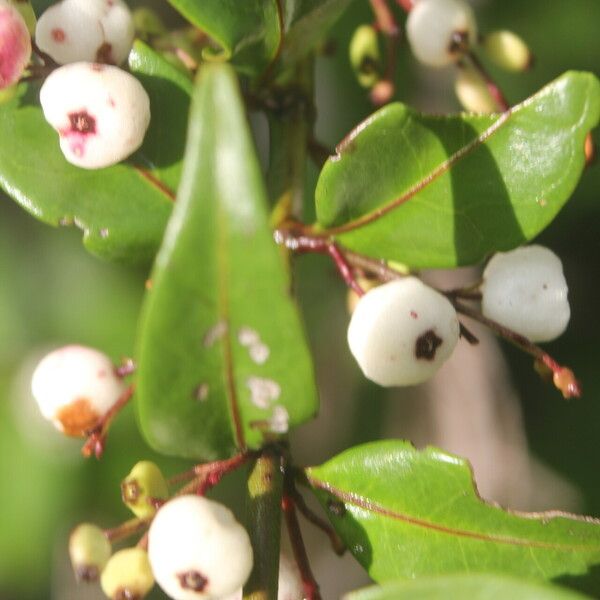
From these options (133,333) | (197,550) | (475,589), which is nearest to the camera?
(475,589)

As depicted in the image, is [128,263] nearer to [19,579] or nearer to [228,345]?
[228,345]

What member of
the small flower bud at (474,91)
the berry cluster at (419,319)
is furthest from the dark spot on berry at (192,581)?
the small flower bud at (474,91)

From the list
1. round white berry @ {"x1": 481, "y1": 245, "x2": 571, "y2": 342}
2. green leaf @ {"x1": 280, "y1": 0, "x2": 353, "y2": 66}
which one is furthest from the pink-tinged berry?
round white berry @ {"x1": 481, "y1": 245, "x2": 571, "y2": 342}

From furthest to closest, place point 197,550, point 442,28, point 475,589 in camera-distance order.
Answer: point 442,28
point 197,550
point 475,589

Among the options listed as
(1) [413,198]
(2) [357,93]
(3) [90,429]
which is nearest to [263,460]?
(3) [90,429]

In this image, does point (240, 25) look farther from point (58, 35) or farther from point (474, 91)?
point (474, 91)

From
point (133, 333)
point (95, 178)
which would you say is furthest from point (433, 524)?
point (133, 333)

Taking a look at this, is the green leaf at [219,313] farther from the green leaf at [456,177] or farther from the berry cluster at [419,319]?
the green leaf at [456,177]
